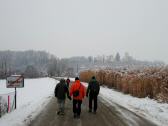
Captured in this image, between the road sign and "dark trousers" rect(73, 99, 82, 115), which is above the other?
the road sign

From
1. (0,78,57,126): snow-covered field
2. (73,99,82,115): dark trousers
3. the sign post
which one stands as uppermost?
the sign post

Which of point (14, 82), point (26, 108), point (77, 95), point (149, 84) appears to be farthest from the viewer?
point (149, 84)

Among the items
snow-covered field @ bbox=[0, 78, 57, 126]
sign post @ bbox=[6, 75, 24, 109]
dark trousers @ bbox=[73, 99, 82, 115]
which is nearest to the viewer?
snow-covered field @ bbox=[0, 78, 57, 126]

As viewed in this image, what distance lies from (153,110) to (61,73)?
162527mm

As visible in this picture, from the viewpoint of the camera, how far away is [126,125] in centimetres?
1145

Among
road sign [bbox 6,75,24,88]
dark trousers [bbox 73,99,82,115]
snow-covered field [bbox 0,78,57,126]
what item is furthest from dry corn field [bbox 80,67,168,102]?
road sign [bbox 6,75,24,88]

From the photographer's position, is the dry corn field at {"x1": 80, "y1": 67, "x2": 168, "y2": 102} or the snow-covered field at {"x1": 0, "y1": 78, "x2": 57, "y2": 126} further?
the dry corn field at {"x1": 80, "y1": 67, "x2": 168, "y2": 102}

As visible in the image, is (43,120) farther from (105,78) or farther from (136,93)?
(105,78)

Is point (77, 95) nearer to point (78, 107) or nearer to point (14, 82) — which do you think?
point (78, 107)

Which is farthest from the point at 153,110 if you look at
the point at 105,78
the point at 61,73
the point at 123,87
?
the point at 61,73

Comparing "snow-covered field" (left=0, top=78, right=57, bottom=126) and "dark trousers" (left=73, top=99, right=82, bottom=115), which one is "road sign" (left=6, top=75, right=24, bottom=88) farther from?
"dark trousers" (left=73, top=99, right=82, bottom=115)

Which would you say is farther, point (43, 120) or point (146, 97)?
point (146, 97)

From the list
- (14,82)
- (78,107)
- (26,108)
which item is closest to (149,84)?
(26,108)

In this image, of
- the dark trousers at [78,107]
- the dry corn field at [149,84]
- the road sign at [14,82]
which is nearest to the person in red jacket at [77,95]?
the dark trousers at [78,107]
